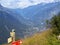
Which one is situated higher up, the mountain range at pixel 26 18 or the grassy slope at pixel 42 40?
the mountain range at pixel 26 18

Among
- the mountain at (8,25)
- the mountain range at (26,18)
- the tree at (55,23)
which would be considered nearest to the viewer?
the tree at (55,23)

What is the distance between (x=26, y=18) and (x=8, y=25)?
54.4 inches

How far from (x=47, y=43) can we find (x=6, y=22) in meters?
3.46

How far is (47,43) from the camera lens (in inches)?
440

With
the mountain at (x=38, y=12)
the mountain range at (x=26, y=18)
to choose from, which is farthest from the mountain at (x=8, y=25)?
the mountain at (x=38, y=12)

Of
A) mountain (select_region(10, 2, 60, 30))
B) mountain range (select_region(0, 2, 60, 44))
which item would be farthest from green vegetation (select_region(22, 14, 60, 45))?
mountain (select_region(10, 2, 60, 30))

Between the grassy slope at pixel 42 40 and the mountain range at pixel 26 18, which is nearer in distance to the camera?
the grassy slope at pixel 42 40

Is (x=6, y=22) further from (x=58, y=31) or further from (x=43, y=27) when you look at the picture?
(x=58, y=31)

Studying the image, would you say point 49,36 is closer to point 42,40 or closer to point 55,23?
point 42,40

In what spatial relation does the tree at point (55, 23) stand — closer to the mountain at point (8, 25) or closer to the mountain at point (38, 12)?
the mountain at point (38, 12)

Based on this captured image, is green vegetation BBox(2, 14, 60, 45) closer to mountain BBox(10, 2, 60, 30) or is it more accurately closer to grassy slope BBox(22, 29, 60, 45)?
grassy slope BBox(22, 29, 60, 45)

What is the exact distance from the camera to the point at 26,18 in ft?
48.1

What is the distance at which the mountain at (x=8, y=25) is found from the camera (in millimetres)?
13289

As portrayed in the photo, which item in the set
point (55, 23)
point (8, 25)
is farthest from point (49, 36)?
point (8, 25)
